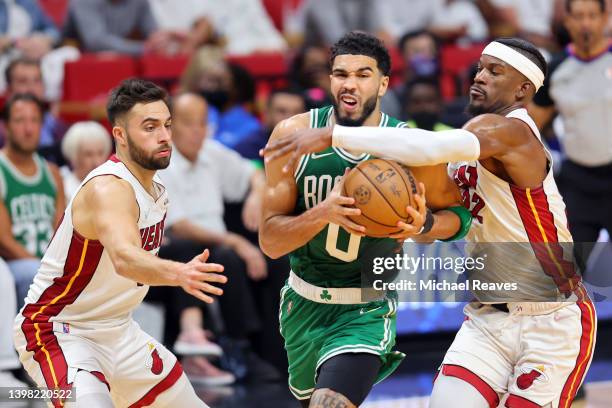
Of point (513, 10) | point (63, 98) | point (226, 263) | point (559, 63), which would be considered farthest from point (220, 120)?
point (513, 10)

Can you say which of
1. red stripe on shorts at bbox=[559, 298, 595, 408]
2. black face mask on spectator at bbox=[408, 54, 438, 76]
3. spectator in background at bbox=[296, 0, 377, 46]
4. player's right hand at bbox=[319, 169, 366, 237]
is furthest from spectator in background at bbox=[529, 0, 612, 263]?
spectator in background at bbox=[296, 0, 377, 46]

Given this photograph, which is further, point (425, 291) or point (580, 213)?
point (580, 213)


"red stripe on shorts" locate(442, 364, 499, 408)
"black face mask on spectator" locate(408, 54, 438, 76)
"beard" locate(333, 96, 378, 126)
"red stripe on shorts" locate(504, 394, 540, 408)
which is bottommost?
"red stripe on shorts" locate(504, 394, 540, 408)

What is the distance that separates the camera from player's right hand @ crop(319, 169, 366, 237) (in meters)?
4.37

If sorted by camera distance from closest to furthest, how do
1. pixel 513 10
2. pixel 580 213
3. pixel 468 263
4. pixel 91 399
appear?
pixel 91 399, pixel 468 263, pixel 580 213, pixel 513 10

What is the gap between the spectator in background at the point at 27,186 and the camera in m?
7.63

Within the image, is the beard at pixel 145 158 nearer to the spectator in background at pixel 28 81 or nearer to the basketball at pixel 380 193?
the basketball at pixel 380 193

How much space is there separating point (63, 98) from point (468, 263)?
548 centimetres

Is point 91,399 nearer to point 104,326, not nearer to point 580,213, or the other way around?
point 104,326

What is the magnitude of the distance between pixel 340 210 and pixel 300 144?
12.0 inches

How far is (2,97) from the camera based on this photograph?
900 cm

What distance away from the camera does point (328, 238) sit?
4.86 m

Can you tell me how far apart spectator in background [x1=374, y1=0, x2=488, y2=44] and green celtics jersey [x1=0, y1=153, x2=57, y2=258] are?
17.5 feet

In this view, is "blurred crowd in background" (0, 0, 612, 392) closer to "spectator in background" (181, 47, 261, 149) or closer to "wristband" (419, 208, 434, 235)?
"spectator in background" (181, 47, 261, 149)
